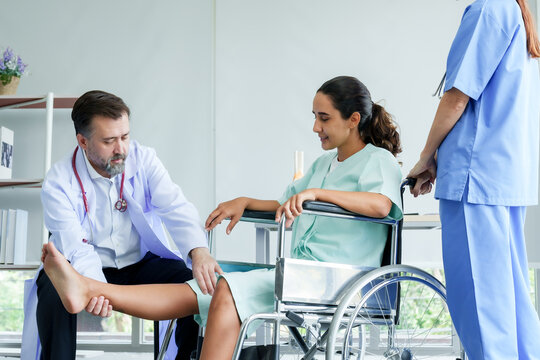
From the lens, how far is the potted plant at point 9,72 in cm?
365

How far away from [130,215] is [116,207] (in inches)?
2.2

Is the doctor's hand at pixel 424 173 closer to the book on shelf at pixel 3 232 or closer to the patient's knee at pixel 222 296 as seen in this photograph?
the patient's knee at pixel 222 296

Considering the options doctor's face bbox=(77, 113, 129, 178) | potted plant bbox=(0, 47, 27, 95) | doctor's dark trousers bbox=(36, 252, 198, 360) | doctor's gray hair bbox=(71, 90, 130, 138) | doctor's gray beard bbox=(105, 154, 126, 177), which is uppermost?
potted plant bbox=(0, 47, 27, 95)

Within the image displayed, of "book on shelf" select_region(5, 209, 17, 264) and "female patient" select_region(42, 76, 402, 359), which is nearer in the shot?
"female patient" select_region(42, 76, 402, 359)

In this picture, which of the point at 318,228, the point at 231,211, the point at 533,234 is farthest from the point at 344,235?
the point at 533,234

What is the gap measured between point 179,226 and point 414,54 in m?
2.13

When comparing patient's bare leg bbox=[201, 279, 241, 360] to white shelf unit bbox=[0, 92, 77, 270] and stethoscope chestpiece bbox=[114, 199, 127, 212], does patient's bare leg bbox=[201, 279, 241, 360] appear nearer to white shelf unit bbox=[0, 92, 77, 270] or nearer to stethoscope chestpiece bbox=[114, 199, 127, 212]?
stethoscope chestpiece bbox=[114, 199, 127, 212]

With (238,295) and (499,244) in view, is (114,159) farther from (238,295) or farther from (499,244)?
(499,244)

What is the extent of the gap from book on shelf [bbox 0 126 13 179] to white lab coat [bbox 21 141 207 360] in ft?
5.29

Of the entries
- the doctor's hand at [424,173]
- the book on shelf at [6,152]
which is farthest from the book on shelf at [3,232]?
the doctor's hand at [424,173]

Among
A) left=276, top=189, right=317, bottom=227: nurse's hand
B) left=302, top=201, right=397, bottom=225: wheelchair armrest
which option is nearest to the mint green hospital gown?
left=302, top=201, right=397, bottom=225: wheelchair armrest

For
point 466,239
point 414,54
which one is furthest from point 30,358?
point 414,54

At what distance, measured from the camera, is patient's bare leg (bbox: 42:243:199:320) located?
161cm

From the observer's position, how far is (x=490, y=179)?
5.09 ft
